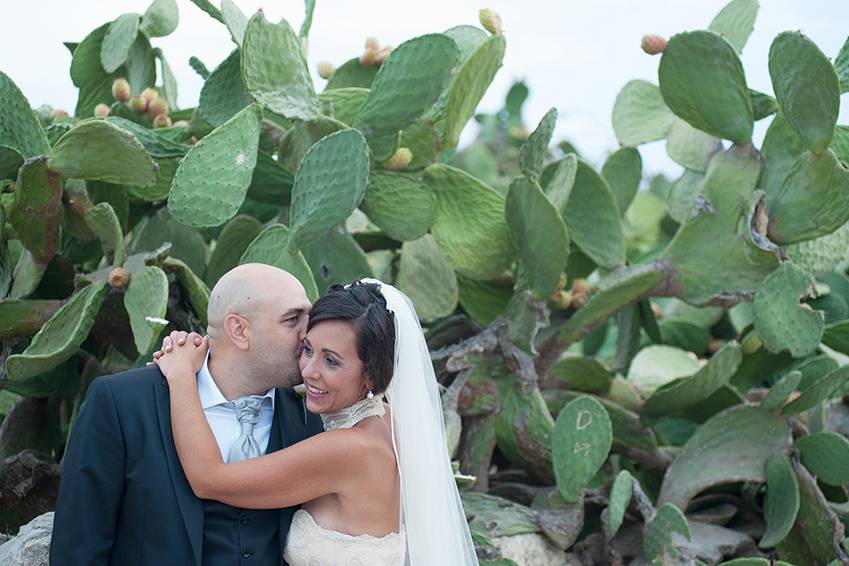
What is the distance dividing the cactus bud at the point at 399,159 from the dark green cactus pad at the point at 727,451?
1317 millimetres

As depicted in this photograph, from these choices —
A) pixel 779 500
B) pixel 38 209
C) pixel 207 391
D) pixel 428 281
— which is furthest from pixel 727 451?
pixel 38 209

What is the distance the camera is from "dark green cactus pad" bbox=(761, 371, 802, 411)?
3484 millimetres

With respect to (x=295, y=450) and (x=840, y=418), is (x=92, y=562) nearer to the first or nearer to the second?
(x=295, y=450)

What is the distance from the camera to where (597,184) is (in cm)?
386

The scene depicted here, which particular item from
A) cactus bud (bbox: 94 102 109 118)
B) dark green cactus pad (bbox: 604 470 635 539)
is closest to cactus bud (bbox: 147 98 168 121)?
cactus bud (bbox: 94 102 109 118)

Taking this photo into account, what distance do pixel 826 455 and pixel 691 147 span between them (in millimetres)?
1268

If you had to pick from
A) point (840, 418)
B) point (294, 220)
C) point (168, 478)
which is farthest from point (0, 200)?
point (840, 418)

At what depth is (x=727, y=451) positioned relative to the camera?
12.0ft

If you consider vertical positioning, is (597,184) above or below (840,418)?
above

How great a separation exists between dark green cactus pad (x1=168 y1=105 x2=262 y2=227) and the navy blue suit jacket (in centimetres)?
69

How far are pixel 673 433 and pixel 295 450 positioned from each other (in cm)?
235

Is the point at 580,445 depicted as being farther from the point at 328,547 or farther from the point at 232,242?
the point at 232,242

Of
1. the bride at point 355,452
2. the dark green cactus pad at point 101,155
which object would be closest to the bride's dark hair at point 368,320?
the bride at point 355,452

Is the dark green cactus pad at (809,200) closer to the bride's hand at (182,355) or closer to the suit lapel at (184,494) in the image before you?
the bride's hand at (182,355)
